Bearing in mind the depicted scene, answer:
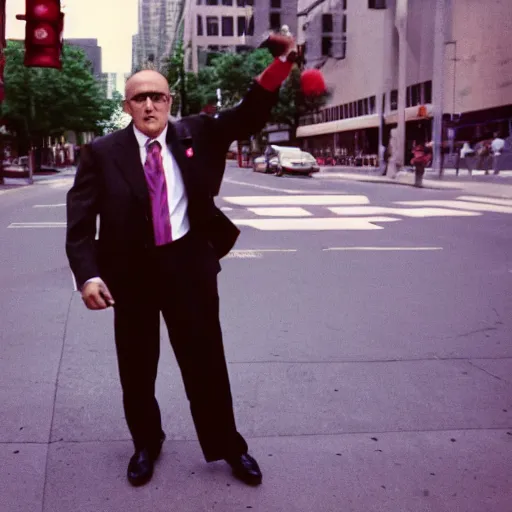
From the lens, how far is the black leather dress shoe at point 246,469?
11.1ft

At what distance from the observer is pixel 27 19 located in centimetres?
1678

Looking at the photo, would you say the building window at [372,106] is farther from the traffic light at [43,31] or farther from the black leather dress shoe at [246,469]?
the black leather dress shoe at [246,469]

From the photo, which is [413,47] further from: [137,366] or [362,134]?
[137,366]

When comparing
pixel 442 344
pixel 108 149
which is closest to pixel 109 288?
pixel 108 149

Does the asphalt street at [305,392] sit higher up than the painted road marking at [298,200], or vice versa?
the painted road marking at [298,200]

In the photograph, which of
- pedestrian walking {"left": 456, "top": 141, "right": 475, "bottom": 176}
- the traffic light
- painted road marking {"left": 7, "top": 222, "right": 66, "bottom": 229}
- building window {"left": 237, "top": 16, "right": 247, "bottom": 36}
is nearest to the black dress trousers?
painted road marking {"left": 7, "top": 222, "right": 66, "bottom": 229}

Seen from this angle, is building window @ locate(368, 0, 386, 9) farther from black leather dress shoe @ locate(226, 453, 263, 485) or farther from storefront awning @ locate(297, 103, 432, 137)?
black leather dress shoe @ locate(226, 453, 263, 485)

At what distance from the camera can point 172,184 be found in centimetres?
334

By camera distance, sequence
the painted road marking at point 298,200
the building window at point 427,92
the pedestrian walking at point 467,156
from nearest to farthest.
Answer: the painted road marking at point 298,200, the pedestrian walking at point 467,156, the building window at point 427,92

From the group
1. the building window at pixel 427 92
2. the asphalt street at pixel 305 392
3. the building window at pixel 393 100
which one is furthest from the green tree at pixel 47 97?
the asphalt street at pixel 305 392

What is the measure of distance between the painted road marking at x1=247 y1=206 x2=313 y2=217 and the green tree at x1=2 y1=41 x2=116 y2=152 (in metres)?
27.5

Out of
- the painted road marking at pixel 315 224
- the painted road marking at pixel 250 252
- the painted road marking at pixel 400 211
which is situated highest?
the painted road marking at pixel 400 211

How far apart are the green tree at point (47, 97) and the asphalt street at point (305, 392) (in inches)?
1470

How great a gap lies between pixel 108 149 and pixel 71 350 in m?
2.82
